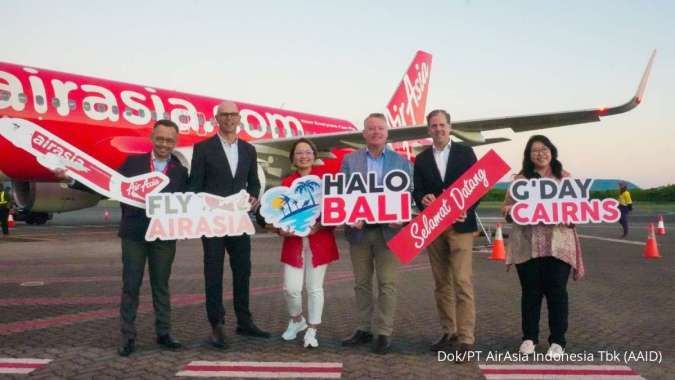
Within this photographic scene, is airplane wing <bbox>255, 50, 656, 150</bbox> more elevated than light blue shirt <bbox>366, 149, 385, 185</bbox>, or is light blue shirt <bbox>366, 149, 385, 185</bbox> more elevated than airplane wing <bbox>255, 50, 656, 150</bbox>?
airplane wing <bbox>255, 50, 656, 150</bbox>

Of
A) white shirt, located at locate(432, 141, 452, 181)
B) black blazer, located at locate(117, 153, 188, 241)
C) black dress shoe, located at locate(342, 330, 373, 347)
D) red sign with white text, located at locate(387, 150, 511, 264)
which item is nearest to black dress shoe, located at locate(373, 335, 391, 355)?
black dress shoe, located at locate(342, 330, 373, 347)

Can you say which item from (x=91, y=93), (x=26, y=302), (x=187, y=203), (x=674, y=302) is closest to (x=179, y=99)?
(x=91, y=93)

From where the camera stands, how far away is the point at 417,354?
3969mm

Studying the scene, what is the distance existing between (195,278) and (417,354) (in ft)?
14.6

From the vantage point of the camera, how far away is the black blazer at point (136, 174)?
4.21 metres

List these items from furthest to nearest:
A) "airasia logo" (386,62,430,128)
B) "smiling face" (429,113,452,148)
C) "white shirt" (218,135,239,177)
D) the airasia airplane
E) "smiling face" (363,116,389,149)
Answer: "airasia logo" (386,62,430,128) → the airasia airplane → "white shirt" (218,135,239,177) → "smiling face" (363,116,389,149) → "smiling face" (429,113,452,148)

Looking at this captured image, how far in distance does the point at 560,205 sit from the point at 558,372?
1222 millimetres

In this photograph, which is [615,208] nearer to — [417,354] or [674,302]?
[417,354]

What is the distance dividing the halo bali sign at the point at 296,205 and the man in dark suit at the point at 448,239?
0.79 m

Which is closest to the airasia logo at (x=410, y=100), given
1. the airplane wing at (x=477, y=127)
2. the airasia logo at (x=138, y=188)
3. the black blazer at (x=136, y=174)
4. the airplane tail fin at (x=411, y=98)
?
the airplane tail fin at (x=411, y=98)

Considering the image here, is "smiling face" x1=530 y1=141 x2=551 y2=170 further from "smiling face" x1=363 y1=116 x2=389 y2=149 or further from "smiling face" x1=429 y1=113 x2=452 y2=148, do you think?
"smiling face" x1=363 y1=116 x2=389 y2=149

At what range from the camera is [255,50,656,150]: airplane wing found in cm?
1390

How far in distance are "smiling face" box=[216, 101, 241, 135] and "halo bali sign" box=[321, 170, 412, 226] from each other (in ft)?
2.95

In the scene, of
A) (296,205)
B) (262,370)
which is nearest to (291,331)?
(262,370)
